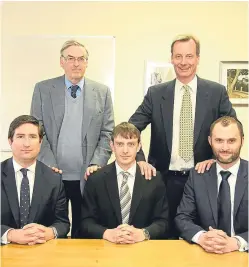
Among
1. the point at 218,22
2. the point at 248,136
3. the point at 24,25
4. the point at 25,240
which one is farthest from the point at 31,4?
the point at 25,240

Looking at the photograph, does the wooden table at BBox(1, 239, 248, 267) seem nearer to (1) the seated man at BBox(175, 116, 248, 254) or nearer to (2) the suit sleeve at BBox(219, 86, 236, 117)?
(1) the seated man at BBox(175, 116, 248, 254)

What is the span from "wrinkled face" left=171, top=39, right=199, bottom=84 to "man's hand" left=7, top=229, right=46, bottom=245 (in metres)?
1.26

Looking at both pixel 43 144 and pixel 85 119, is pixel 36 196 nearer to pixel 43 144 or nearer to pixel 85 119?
pixel 43 144

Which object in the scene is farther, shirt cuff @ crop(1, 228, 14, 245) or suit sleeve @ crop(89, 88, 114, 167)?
suit sleeve @ crop(89, 88, 114, 167)

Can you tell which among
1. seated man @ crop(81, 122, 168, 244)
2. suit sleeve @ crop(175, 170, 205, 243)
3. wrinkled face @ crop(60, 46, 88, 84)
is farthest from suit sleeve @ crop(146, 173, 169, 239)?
wrinkled face @ crop(60, 46, 88, 84)

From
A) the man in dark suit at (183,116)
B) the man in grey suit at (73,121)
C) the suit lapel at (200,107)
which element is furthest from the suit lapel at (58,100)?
the suit lapel at (200,107)

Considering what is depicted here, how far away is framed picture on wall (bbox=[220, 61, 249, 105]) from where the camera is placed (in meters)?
3.95

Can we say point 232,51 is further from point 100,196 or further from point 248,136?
point 100,196

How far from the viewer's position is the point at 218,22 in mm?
3973

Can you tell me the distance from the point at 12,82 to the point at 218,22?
210cm

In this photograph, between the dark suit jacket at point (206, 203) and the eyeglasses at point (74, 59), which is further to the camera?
the eyeglasses at point (74, 59)

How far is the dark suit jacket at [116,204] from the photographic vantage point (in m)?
2.18

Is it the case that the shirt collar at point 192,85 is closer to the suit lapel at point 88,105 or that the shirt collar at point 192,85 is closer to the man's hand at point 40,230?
Answer: the suit lapel at point 88,105

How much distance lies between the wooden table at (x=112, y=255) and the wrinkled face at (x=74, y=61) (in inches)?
43.3
